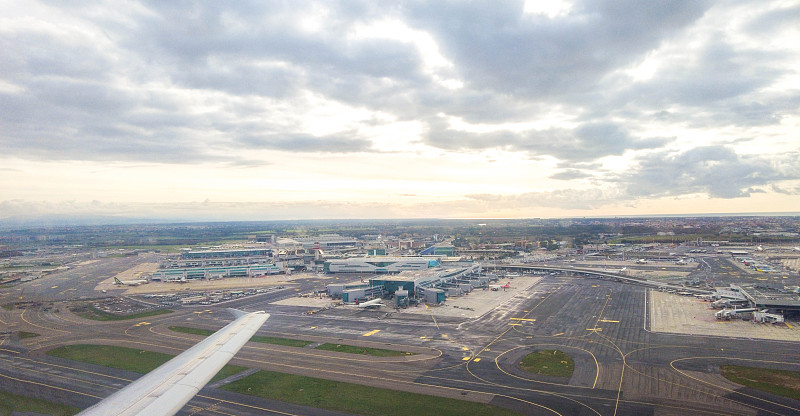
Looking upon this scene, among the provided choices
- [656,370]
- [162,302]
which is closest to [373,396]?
[656,370]

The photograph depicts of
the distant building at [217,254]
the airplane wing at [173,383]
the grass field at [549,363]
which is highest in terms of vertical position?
Result: the airplane wing at [173,383]

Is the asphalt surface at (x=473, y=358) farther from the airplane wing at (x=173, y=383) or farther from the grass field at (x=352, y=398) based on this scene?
the airplane wing at (x=173, y=383)

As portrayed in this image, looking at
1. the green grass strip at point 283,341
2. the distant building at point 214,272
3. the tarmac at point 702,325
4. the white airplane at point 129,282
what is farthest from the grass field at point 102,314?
the tarmac at point 702,325

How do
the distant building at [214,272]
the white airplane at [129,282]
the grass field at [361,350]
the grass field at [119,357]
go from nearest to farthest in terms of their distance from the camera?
the grass field at [119,357]
the grass field at [361,350]
the white airplane at [129,282]
the distant building at [214,272]

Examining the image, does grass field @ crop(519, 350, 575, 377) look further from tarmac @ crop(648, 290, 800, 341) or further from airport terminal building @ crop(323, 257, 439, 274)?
airport terminal building @ crop(323, 257, 439, 274)

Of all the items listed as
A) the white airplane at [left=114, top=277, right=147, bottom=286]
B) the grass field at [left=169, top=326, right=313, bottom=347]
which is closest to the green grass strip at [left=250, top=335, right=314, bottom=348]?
the grass field at [left=169, top=326, right=313, bottom=347]
